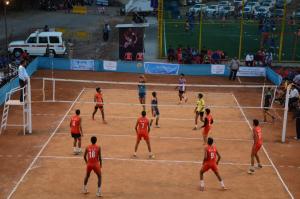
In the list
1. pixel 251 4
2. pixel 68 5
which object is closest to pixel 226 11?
pixel 251 4

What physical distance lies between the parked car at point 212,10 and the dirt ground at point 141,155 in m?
25.2

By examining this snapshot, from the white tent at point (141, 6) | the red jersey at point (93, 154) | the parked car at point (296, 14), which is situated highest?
the white tent at point (141, 6)

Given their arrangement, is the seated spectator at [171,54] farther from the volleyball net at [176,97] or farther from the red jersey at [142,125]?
the red jersey at [142,125]

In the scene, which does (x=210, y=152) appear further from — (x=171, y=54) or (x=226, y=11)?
(x=226, y=11)

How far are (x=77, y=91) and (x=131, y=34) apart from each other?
9807 millimetres

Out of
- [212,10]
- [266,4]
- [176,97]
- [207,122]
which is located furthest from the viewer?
[266,4]

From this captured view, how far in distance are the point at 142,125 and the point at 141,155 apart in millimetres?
1808

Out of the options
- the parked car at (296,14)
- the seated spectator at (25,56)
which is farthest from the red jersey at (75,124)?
the parked car at (296,14)

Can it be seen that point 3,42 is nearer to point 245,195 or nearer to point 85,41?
point 85,41

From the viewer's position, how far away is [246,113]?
2784 centimetres

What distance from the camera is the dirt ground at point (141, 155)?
57.9 ft

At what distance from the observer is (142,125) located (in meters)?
19.7

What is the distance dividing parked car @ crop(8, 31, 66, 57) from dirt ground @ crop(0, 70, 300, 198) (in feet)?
35.0

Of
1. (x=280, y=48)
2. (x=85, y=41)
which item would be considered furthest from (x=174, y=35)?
(x=280, y=48)
